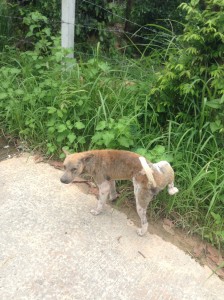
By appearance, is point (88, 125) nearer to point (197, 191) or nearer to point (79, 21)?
point (197, 191)

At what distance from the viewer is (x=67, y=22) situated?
13.2ft

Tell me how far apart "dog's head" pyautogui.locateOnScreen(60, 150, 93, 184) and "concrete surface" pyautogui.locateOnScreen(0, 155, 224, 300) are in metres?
0.46

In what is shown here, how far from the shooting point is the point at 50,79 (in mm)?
4043

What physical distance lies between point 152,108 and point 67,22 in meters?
1.50

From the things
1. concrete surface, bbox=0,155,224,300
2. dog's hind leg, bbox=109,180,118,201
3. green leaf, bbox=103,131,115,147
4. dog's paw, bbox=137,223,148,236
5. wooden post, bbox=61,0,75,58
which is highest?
wooden post, bbox=61,0,75,58

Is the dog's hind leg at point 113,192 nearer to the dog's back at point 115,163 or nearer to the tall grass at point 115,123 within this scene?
the dog's back at point 115,163

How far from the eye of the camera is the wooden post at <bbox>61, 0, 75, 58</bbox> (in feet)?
13.0

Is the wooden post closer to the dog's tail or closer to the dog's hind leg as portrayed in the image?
the dog's hind leg

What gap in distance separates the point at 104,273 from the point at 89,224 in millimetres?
539

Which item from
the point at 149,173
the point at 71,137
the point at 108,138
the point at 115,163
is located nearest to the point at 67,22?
the point at 71,137

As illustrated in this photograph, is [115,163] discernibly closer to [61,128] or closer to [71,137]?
[71,137]

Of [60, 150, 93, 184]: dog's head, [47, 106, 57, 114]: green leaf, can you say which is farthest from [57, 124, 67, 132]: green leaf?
[60, 150, 93, 184]: dog's head

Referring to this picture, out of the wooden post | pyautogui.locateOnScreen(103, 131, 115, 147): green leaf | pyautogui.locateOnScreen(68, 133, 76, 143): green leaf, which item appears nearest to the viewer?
pyautogui.locateOnScreen(103, 131, 115, 147): green leaf

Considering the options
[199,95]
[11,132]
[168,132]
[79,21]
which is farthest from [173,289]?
[79,21]
